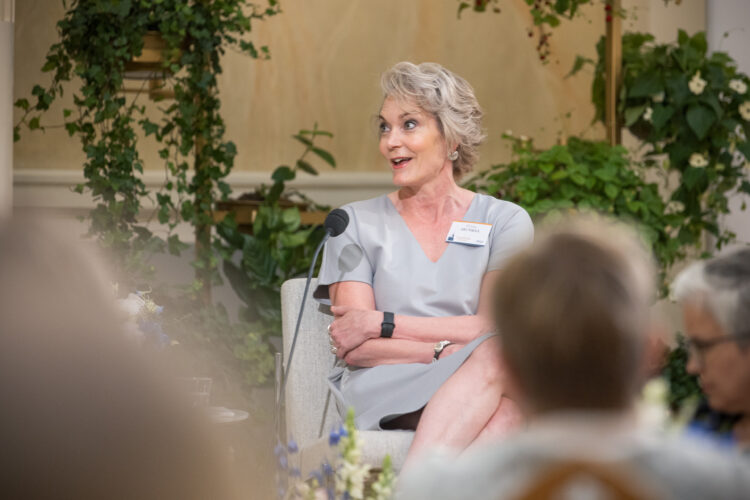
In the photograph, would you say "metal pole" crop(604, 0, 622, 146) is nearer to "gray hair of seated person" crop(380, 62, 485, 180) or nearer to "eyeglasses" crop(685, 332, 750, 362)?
"gray hair of seated person" crop(380, 62, 485, 180)


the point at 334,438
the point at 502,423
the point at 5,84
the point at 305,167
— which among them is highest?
the point at 5,84

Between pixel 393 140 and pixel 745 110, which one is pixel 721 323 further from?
pixel 745 110

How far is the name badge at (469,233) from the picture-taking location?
2531 mm

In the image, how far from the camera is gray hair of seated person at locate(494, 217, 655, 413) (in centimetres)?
88

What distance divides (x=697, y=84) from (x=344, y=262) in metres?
2.14

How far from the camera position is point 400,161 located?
2.65 meters

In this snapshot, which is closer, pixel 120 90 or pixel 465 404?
pixel 465 404

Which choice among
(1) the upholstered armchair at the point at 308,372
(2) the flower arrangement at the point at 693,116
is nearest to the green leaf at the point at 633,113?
(2) the flower arrangement at the point at 693,116

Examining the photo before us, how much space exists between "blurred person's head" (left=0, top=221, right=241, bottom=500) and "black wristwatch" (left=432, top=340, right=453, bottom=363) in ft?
6.20

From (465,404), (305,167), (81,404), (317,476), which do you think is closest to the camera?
(81,404)

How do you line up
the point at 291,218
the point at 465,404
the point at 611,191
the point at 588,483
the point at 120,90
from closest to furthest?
the point at 588,483
the point at 465,404
the point at 120,90
the point at 611,191
the point at 291,218

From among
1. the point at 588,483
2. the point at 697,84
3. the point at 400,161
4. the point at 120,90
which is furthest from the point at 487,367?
the point at 697,84

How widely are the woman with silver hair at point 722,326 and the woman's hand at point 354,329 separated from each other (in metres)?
1.05

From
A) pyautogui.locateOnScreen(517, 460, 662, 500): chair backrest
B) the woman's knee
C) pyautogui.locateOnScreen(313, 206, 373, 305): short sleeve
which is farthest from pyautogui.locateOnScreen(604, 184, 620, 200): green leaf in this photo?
pyautogui.locateOnScreen(517, 460, 662, 500): chair backrest
